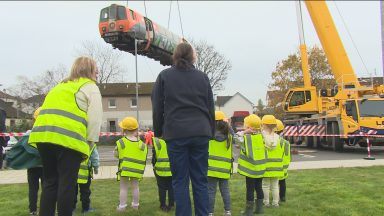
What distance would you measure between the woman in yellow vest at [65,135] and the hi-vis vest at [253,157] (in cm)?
250

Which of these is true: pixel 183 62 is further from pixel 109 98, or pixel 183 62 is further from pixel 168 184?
pixel 109 98

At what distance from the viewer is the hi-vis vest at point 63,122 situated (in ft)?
13.7

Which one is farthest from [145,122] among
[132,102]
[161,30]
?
[161,30]

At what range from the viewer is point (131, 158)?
265 inches

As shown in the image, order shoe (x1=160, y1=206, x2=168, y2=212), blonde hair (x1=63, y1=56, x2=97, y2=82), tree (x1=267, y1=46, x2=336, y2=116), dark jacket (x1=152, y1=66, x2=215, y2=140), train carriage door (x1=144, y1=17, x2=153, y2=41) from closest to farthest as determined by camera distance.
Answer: dark jacket (x1=152, y1=66, x2=215, y2=140) < blonde hair (x1=63, y1=56, x2=97, y2=82) < shoe (x1=160, y1=206, x2=168, y2=212) < train carriage door (x1=144, y1=17, x2=153, y2=41) < tree (x1=267, y1=46, x2=336, y2=116)

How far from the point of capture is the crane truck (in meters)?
18.7

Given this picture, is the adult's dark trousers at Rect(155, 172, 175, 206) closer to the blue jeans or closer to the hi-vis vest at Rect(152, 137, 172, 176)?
the hi-vis vest at Rect(152, 137, 172, 176)

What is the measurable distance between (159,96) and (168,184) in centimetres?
248

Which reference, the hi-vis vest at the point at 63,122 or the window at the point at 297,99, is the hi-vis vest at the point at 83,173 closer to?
→ the hi-vis vest at the point at 63,122

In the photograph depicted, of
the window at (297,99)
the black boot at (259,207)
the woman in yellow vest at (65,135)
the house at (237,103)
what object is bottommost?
the black boot at (259,207)

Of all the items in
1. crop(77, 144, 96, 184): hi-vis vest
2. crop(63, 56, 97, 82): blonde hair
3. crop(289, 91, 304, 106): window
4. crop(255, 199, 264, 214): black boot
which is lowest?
crop(255, 199, 264, 214): black boot

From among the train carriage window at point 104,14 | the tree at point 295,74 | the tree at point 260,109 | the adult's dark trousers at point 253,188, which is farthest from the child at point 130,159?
the tree at point 260,109

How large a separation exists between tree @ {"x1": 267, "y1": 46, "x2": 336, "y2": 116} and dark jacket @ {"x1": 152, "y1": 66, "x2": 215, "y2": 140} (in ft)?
131

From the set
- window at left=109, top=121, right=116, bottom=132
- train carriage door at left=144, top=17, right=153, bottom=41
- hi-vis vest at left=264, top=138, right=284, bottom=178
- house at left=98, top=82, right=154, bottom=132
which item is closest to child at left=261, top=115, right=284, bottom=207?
hi-vis vest at left=264, top=138, right=284, bottom=178
